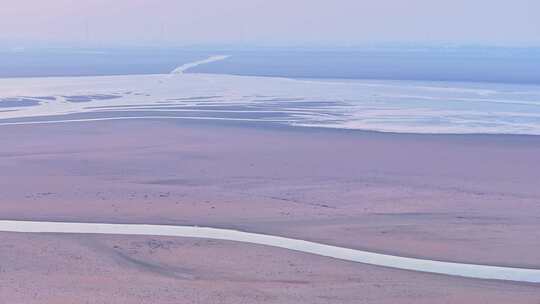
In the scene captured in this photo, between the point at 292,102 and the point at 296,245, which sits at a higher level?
the point at 296,245

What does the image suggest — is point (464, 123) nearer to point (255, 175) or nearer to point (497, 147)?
point (497, 147)

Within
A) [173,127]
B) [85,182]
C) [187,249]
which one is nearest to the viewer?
[187,249]

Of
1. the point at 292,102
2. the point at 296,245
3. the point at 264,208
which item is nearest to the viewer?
the point at 296,245

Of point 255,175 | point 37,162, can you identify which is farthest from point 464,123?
point 37,162

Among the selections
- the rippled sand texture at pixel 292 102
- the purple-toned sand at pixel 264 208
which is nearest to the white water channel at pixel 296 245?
the purple-toned sand at pixel 264 208

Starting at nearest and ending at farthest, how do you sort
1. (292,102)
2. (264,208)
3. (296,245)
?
1. (296,245)
2. (264,208)
3. (292,102)

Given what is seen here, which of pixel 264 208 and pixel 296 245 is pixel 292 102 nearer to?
pixel 264 208

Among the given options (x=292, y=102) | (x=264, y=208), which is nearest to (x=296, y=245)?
(x=264, y=208)

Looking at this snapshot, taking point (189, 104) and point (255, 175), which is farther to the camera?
point (189, 104)

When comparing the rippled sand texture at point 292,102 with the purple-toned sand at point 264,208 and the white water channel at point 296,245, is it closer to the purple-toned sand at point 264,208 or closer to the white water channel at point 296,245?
the purple-toned sand at point 264,208
